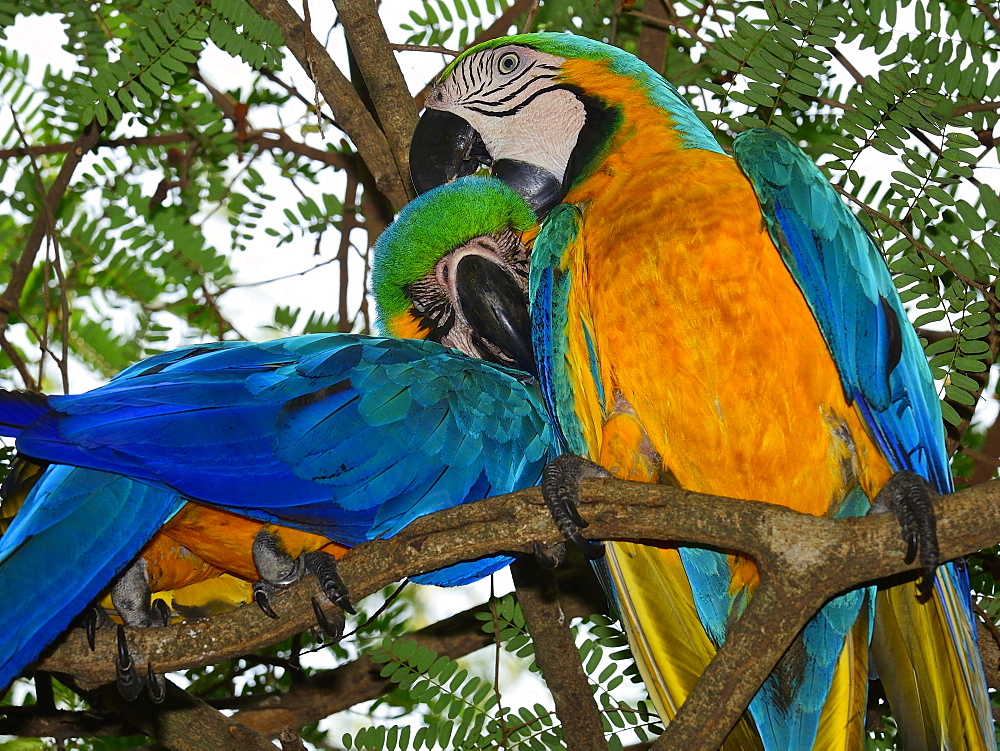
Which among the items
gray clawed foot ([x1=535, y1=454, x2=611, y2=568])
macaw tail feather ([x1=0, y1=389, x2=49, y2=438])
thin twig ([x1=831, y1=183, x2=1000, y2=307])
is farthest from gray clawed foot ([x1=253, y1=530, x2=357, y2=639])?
thin twig ([x1=831, y1=183, x2=1000, y2=307])

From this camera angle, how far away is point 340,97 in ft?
7.59

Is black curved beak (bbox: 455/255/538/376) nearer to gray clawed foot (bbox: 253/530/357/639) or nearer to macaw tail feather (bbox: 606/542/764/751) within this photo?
macaw tail feather (bbox: 606/542/764/751)

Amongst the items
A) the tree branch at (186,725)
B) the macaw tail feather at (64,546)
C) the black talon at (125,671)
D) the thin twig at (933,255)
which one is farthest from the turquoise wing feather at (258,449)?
the thin twig at (933,255)

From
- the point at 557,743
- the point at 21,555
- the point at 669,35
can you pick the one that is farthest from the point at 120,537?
the point at 669,35

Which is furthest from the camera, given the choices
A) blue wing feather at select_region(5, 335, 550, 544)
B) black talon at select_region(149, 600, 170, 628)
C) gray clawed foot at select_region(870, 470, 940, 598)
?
black talon at select_region(149, 600, 170, 628)

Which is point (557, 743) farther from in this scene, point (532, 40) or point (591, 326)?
point (532, 40)

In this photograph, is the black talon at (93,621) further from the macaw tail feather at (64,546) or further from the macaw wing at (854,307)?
the macaw wing at (854,307)

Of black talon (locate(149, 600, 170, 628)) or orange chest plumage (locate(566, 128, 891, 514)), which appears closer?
orange chest plumage (locate(566, 128, 891, 514))

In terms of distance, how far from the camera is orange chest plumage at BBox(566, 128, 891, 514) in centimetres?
159

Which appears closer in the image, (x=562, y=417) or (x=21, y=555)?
(x=21, y=555)

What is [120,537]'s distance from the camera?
1.50 m

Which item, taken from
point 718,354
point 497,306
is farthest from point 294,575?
point 718,354

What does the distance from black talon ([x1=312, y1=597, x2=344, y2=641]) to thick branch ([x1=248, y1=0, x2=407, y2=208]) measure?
1127 mm

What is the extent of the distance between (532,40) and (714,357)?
0.80m
